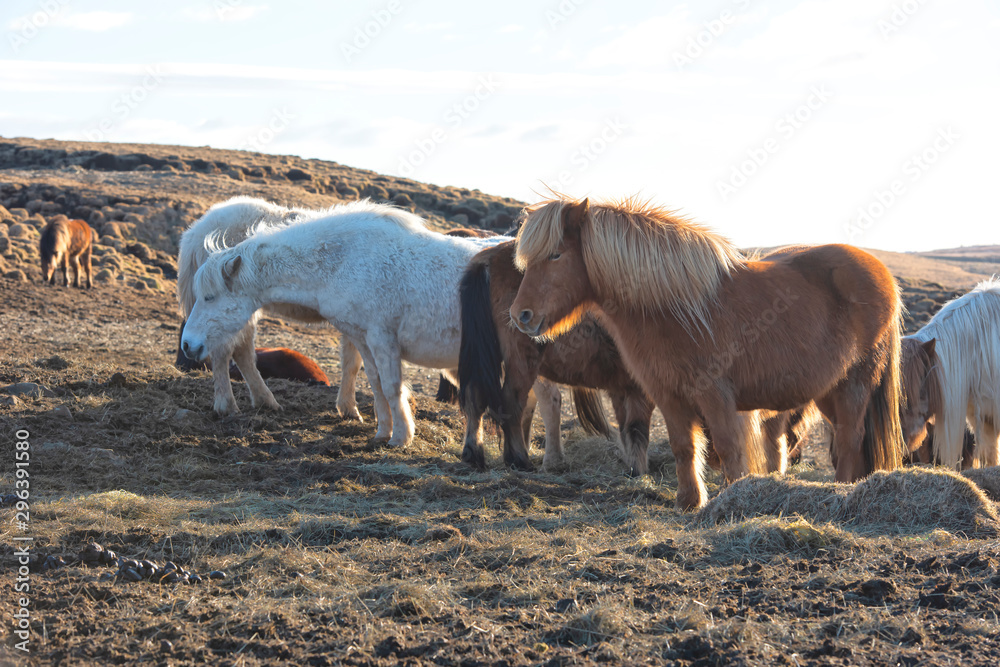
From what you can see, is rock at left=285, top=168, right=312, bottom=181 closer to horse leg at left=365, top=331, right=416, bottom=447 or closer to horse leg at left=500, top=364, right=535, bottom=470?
horse leg at left=365, top=331, right=416, bottom=447

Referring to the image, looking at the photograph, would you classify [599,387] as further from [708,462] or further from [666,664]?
[666,664]

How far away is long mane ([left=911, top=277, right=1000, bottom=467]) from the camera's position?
7195mm

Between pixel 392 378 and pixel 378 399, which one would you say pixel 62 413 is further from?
pixel 392 378

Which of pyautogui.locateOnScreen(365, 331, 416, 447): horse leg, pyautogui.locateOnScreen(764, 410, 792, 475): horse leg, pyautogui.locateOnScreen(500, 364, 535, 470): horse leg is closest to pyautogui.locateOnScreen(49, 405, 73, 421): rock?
pyautogui.locateOnScreen(365, 331, 416, 447): horse leg

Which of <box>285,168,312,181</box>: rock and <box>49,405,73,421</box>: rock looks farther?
<box>285,168,312,181</box>: rock

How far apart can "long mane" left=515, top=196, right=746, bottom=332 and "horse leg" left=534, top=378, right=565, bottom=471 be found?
2832 mm

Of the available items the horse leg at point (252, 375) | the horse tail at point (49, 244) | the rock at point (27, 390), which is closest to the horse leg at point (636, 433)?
the horse leg at point (252, 375)

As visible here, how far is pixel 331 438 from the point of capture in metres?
7.59

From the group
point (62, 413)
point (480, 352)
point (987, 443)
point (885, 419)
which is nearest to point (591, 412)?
point (480, 352)

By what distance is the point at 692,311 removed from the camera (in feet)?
15.6

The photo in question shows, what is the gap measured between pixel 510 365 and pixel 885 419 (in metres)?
2.89

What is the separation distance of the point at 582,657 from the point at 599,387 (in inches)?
175

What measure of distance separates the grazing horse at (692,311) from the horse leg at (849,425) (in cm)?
24

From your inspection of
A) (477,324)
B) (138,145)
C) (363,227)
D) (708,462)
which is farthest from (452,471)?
(138,145)
